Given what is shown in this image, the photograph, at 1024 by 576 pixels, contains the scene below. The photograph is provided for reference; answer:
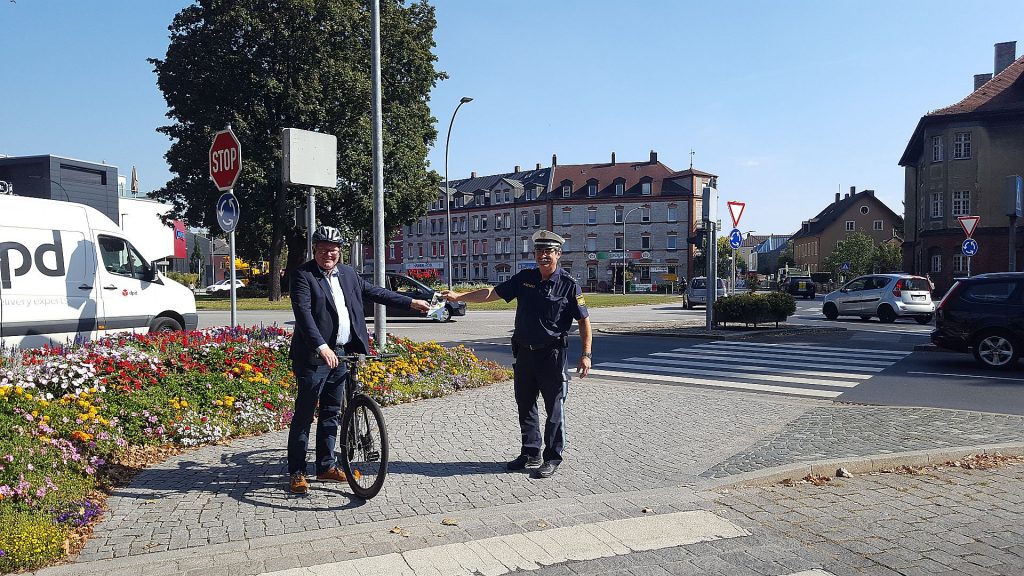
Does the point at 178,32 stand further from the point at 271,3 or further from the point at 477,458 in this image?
the point at 477,458

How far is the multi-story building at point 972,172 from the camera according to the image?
4366 centimetres

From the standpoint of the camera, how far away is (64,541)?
13.1ft

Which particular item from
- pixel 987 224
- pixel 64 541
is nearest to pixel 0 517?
pixel 64 541

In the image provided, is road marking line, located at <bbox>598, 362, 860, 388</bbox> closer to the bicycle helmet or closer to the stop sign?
the stop sign

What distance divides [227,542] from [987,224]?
50.0 meters

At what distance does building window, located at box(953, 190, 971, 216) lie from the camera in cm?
4531

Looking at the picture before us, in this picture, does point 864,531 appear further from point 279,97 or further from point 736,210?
point 279,97

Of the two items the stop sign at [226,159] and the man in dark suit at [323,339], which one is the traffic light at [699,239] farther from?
the man in dark suit at [323,339]

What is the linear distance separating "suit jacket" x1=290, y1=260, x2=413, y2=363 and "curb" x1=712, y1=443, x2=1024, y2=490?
8.97 ft

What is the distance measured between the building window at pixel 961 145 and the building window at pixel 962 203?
216 centimetres

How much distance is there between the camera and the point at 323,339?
4.96 m

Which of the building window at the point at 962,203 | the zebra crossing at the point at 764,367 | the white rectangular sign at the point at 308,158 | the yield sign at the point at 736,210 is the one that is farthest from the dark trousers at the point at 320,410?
the building window at the point at 962,203

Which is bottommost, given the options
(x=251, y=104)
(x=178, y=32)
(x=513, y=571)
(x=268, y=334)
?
(x=513, y=571)

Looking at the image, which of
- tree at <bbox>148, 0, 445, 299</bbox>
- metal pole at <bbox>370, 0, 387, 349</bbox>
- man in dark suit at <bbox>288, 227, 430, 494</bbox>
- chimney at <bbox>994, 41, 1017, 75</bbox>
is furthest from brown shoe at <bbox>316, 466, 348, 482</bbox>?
chimney at <bbox>994, 41, 1017, 75</bbox>
